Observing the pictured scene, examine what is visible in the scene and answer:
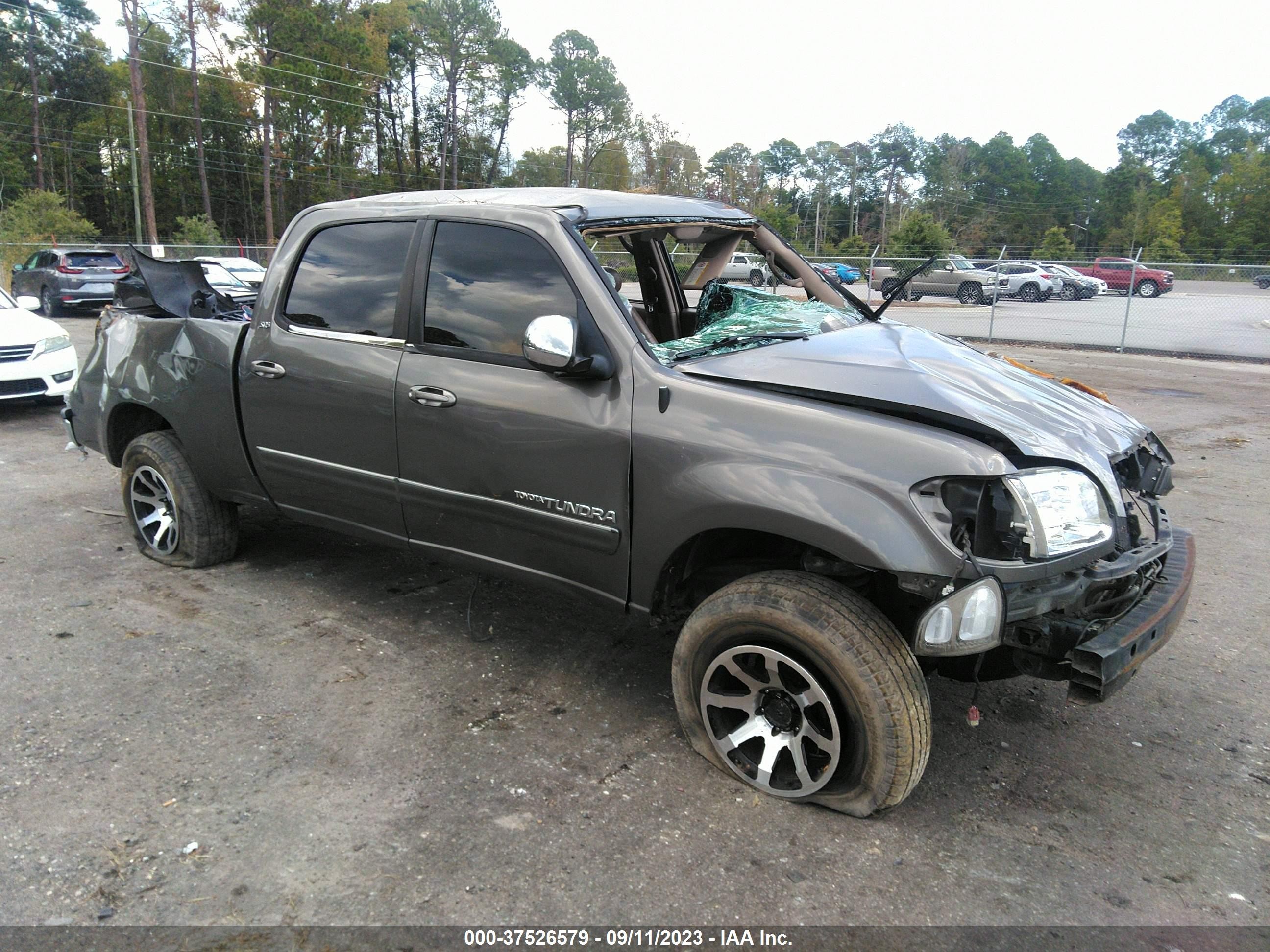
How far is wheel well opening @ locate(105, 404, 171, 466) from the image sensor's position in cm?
487

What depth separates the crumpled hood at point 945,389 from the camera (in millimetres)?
2727

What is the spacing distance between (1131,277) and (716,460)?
17.6m

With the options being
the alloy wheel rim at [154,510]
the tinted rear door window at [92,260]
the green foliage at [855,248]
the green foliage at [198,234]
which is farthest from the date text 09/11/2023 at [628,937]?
the green foliage at [198,234]

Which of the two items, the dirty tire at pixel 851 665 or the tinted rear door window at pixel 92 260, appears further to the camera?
the tinted rear door window at pixel 92 260

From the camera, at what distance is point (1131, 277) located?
17.2 meters

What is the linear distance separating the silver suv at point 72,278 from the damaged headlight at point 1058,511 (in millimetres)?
21723

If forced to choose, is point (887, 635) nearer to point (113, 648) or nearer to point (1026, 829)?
point (1026, 829)

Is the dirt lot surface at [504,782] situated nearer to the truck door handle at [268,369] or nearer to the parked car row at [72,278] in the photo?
the truck door handle at [268,369]

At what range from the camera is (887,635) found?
263cm

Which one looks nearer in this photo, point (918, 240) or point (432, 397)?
point (432, 397)

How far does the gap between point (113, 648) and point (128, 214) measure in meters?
68.9

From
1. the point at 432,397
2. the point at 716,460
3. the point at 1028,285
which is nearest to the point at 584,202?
the point at 432,397

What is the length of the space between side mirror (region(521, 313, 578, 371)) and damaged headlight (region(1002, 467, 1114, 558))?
1.44 meters

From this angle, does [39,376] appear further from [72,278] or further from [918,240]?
[918,240]
